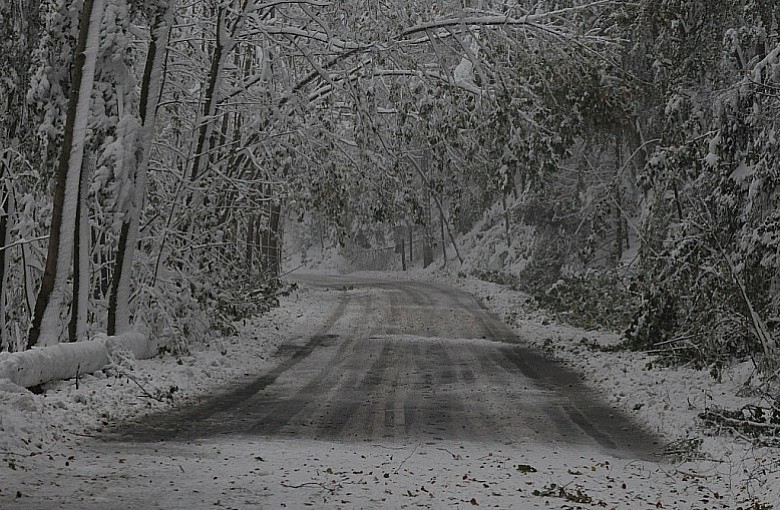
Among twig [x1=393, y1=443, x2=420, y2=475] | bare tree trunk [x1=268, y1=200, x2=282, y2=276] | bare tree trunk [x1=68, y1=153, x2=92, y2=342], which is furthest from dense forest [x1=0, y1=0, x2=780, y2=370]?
twig [x1=393, y1=443, x2=420, y2=475]

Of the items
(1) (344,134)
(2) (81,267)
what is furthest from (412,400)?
(1) (344,134)

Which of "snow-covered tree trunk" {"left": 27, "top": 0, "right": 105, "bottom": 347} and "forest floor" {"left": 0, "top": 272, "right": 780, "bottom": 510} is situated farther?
"snow-covered tree trunk" {"left": 27, "top": 0, "right": 105, "bottom": 347}

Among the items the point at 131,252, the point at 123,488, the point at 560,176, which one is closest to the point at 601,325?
the point at 131,252

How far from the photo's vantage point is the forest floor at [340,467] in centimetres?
698

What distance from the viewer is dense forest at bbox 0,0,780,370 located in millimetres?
12650

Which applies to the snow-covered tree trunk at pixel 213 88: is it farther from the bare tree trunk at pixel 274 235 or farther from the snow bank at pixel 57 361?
the bare tree trunk at pixel 274 235

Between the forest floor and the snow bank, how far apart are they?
0.66 feet

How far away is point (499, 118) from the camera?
16.1 m

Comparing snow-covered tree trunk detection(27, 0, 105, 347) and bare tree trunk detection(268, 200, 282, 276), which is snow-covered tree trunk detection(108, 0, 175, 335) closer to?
snow-covered tree trunk detection(27, 0, 105, 347)

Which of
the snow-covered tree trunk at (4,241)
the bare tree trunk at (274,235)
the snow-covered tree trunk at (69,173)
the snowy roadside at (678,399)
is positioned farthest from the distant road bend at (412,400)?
the snow-covered tree trunk at (4,241)

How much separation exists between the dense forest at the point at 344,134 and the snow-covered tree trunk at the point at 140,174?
0.13ft

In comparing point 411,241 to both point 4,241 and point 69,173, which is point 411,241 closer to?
point 4,241

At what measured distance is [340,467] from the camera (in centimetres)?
804

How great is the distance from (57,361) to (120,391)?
0.91 meters
